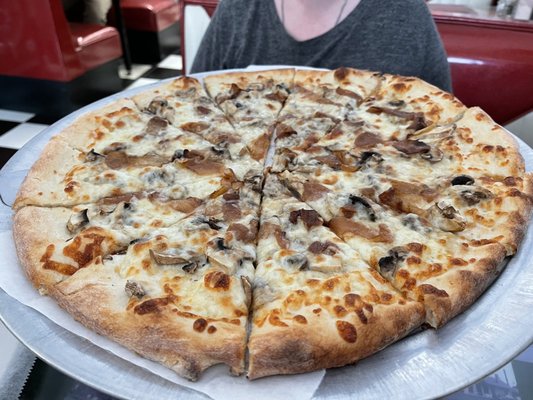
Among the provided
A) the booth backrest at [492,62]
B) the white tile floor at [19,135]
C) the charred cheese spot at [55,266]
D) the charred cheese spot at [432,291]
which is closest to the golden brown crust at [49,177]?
the charred cheese spot at [55,266]

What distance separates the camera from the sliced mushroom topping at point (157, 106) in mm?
2537

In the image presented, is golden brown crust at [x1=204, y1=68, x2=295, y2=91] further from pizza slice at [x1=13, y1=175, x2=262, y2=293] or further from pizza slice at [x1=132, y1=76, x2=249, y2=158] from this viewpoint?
pizza slice at [x1=13, y1=175, x2=262, y2=293]

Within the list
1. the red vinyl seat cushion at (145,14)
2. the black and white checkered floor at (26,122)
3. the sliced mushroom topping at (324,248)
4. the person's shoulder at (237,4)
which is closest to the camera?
the sliced mushroom topping at (324,248)

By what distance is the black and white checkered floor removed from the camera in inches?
193

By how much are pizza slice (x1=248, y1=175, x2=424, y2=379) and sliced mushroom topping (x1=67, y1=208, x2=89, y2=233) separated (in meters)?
0.63

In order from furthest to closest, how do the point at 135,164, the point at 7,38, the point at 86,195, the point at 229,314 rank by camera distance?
1. the point at 7,38
2. the point at 135,164
3. the point at 86,195
4. the point at 229,314

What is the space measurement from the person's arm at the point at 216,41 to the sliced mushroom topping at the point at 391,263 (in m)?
2.22

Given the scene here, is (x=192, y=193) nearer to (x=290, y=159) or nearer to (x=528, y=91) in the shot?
(x=290, y=159)

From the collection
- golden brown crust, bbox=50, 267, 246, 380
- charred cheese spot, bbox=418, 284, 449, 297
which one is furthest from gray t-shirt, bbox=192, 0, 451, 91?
golden brown crust, bbox=50, 267, 246, 380

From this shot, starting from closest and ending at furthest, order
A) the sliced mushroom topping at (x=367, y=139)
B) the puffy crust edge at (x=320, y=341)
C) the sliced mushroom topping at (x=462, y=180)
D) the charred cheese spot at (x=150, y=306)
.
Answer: the puffy crust edge at (x=320, y=341)
the charred cheese spot at (x=150, y=306)
the sliced mushroom topping at (x=462, y=180)
the sliced mushroom topping at (x=367, y=139)

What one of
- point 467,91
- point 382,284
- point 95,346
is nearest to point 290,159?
point 382,284

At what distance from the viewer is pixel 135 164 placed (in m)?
2.11

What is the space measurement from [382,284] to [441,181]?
65 centimetres

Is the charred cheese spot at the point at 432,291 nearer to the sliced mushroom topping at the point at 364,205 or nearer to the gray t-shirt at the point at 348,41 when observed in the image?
the sliced mushroom topping at the point at 364,205
